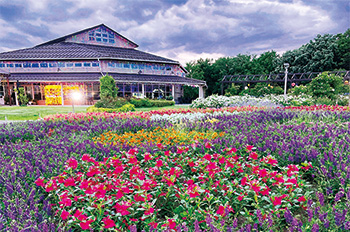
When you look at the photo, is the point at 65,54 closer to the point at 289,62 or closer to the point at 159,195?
the point at 159,195

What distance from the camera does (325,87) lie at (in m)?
15.1

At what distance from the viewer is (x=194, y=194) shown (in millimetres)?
1850

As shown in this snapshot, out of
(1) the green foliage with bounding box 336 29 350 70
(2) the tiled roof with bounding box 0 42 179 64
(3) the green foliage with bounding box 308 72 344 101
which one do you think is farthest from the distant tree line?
(3) the green foliage with bounding box 308 72 344 101

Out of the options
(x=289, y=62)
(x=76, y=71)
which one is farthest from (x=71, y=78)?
(x=289, y=62)

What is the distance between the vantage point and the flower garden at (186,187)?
166cm

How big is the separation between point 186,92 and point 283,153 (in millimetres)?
29444

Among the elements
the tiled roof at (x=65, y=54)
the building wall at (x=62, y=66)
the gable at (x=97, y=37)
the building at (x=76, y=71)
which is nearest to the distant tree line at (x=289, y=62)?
the building at (x=76, y=71)

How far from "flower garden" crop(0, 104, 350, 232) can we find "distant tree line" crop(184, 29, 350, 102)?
1120 inches

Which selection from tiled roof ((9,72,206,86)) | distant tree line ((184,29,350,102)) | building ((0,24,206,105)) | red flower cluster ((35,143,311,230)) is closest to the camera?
red flower cluster ((35,143,311,230))

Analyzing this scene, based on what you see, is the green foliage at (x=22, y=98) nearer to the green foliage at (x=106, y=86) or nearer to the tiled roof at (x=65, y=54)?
the tiled roof at (x=65, y=54)

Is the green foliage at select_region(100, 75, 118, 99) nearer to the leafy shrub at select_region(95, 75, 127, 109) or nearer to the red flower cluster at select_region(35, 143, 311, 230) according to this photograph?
the leafy shrub at select_region(95, 75, 127, 109)

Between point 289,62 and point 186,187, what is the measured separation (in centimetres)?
4292

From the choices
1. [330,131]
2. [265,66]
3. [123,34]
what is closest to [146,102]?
[123,34]

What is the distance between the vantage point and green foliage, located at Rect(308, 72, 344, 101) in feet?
49.2
